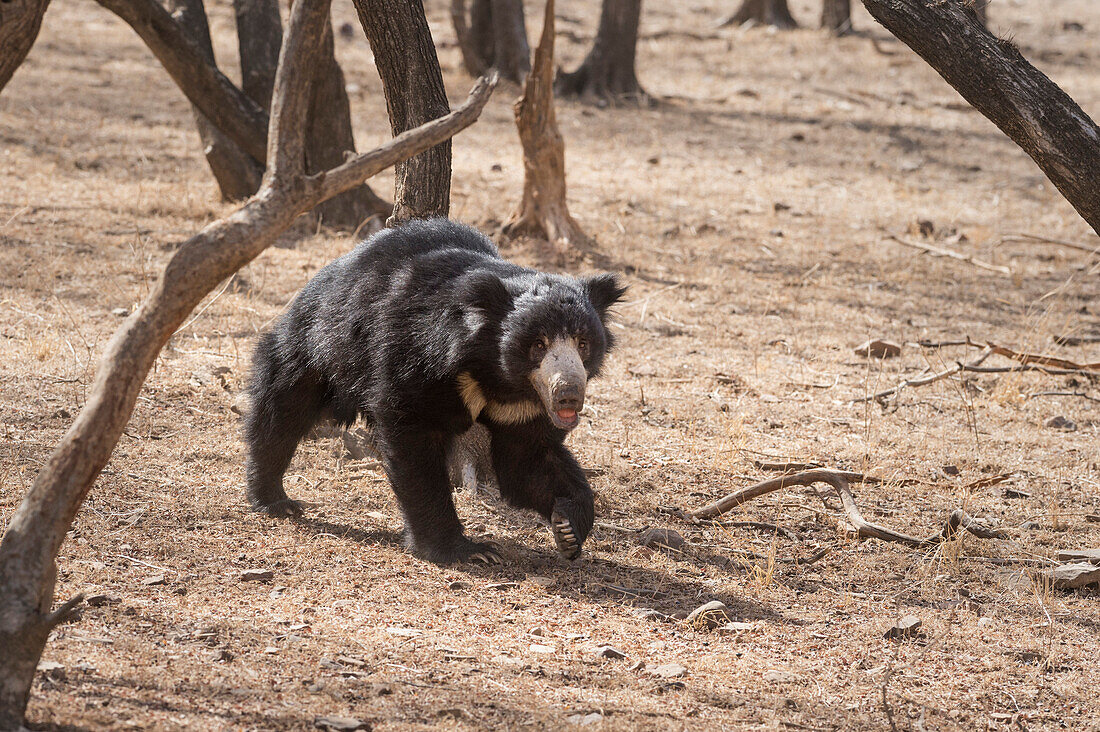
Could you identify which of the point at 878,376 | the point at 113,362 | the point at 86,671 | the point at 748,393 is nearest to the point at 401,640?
the point at 86,671

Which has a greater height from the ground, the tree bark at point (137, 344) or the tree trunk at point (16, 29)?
the tree trunk at point (16, 29)

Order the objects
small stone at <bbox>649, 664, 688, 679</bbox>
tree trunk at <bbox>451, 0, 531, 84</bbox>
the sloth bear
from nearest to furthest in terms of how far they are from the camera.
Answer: small stone at <bbox>649, 664, 688, 679</bbox>
the sloth bear
tree trunk at <bbox>451, 0, 531, 84</bbox>

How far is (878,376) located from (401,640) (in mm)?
4110

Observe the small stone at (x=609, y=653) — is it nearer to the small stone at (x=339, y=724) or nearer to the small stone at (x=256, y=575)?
the small stone at (x=339, y=724)

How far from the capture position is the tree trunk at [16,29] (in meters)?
3.08

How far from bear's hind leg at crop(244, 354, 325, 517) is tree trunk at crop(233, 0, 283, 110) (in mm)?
4708

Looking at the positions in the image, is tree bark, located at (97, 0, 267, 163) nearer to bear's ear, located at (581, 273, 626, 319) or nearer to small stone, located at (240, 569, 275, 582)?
bear's ear, located at (581, 273, 626, 319)

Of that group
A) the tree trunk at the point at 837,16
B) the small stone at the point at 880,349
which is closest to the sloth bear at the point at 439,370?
the small stone at the point at 880,349

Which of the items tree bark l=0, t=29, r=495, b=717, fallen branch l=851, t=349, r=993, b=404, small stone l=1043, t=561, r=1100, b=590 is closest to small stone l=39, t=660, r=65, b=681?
tree bark l=0, t=29, r=495, b=717

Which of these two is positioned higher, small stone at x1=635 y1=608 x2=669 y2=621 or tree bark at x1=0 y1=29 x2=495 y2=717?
tree bark at x1=0 y1=29 x2=495 y2=717

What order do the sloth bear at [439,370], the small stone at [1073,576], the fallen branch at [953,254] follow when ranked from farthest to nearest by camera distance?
the fallen branch at [953,254], the small stone at [1073,576], the sloth bear at [439,370]

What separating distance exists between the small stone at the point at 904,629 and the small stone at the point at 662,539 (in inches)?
37.7

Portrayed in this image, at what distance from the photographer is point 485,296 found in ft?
13.2

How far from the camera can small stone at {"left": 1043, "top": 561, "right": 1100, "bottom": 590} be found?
421cm
